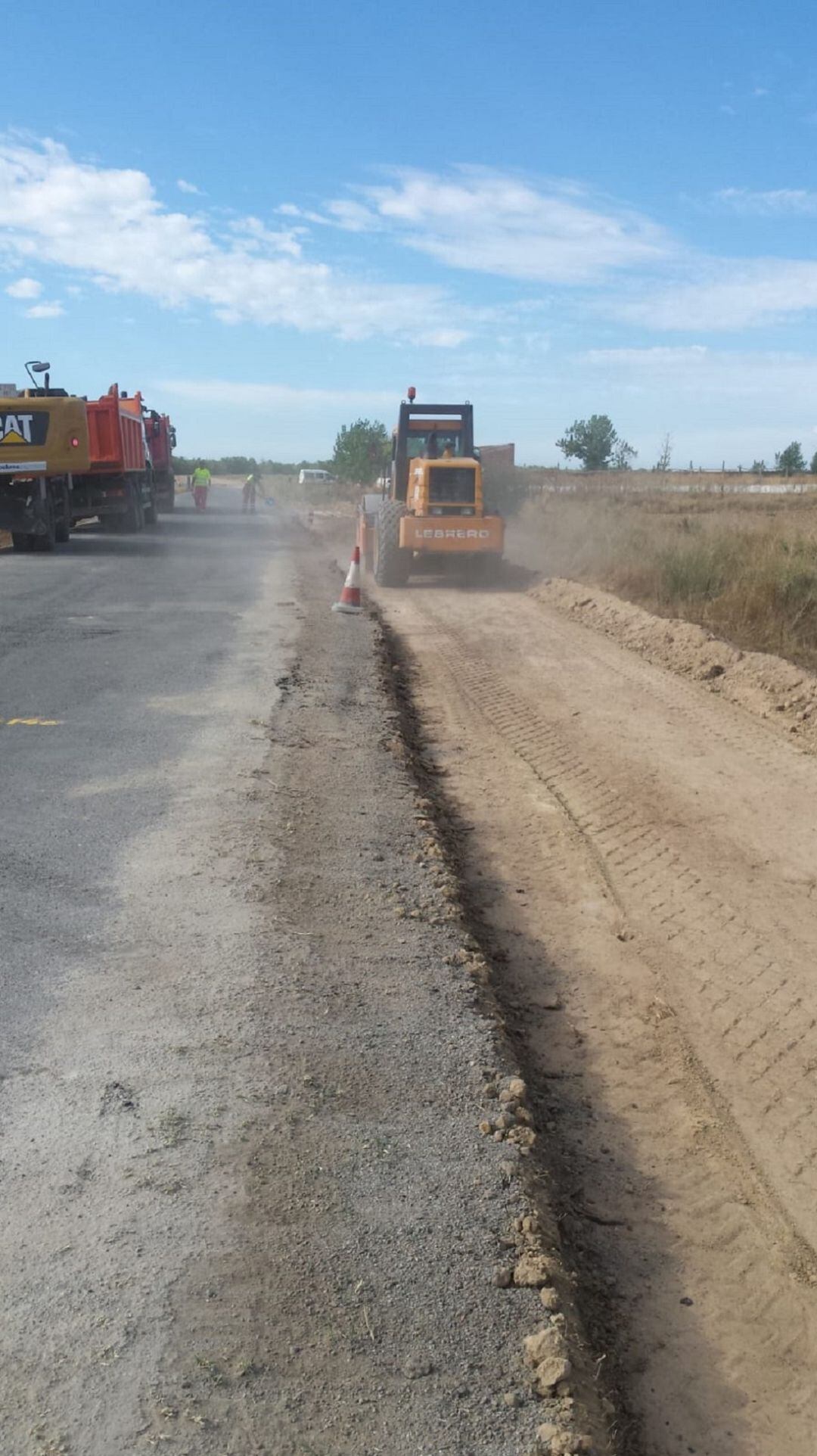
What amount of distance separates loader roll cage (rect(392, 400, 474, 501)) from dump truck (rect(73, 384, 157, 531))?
22.1 ft

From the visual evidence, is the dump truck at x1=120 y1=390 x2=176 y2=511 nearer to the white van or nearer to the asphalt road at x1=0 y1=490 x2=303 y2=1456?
the asphalt road at x1=0 y1=490 x2=303 y2=1456

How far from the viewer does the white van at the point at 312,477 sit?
81.3m

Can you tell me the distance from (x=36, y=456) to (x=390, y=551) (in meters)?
7.94

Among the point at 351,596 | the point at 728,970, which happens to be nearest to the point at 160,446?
the point at 351,596

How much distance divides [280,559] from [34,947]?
18382 mm

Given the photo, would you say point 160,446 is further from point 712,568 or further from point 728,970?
point 728,970

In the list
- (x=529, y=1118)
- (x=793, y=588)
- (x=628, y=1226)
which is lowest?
(x=628, y=1226)

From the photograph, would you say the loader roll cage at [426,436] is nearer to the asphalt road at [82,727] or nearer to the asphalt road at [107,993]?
the asphalt road at [82,727]

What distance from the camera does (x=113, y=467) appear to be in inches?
1021

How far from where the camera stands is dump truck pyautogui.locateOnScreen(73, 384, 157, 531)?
83.8ft

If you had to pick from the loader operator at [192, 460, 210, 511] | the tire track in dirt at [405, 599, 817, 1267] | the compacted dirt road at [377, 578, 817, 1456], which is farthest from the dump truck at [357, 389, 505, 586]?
the loader operator at [192, 460, 210, 511]

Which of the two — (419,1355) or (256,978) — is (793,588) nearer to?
(256,978)

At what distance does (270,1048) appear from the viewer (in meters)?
3.74

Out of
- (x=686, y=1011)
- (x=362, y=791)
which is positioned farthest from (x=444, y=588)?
(x=686, y=1011)
